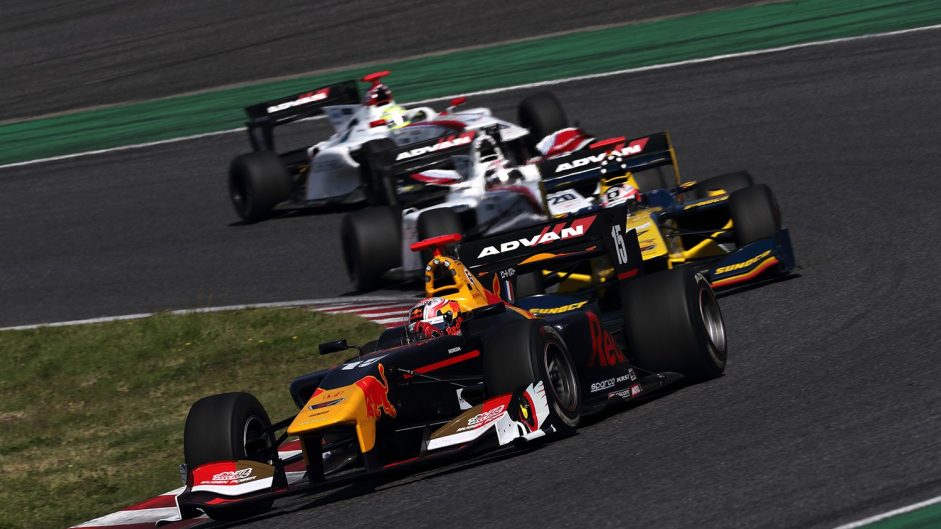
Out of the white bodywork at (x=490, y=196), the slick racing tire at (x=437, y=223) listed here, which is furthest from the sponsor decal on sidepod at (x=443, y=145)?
the slick racing tire at (x=437, y=223)

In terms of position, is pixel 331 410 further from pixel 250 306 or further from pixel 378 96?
pixel 378 96

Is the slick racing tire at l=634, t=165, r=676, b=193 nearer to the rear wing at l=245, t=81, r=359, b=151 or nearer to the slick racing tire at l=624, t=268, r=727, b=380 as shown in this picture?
the rear wing at l=245, t=81, r=359, b=151

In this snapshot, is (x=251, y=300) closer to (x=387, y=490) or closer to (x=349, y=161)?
(x=349, y=161)

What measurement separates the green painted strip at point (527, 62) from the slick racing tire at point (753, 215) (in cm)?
974

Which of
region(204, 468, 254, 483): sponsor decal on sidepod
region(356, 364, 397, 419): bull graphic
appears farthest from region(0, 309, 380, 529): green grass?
region(356, 364, 397, 419): bull graphic

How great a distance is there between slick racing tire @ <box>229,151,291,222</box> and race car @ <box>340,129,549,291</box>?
366cm

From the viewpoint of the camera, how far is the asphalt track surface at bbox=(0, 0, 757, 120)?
27344 millimetres

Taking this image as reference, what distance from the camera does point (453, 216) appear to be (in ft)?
49.7

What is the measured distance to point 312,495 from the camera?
362 inches

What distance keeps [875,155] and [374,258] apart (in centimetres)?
585

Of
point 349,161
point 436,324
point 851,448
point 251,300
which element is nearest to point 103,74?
point 349,161

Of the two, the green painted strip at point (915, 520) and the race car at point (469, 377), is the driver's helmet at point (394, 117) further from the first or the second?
the green painted strip at point (915, 520)

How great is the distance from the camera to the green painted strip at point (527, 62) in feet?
76.3

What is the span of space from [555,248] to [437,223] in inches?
177
